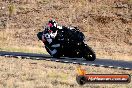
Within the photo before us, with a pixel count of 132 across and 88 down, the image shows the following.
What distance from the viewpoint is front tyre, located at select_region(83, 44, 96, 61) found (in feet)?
83.3

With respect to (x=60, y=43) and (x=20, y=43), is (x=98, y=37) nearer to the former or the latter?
(x=20, y=43)

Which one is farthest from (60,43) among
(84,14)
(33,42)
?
(84,14)

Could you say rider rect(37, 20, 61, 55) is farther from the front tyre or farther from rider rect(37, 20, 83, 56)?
the front tyre

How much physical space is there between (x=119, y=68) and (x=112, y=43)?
26.1m

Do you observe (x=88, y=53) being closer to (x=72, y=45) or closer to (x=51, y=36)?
(x=72, y=45)

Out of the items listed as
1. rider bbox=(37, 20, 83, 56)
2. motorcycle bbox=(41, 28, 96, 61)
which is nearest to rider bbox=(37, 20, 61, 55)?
rider bbox=(37, 20, 83, 56)

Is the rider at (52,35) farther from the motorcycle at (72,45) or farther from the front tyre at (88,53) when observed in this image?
the front tyre at (88,53)

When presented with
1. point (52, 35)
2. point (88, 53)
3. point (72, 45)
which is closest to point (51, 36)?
point (52, 35)

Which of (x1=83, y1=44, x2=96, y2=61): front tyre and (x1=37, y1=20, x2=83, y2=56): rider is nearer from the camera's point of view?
(x1=83, y1=44, x2=96, y2=61): front tyre

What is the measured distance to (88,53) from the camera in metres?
25.8

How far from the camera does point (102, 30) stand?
176 feet

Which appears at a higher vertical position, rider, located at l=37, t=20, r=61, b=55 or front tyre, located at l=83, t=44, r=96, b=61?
rider, located at l=37, t=20, r=61, b=55

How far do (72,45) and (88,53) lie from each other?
1.11 metres

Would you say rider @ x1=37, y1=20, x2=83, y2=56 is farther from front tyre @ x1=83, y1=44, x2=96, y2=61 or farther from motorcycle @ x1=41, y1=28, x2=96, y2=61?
front tyre @ x1=83, y1=44, x2=96, y2=61
